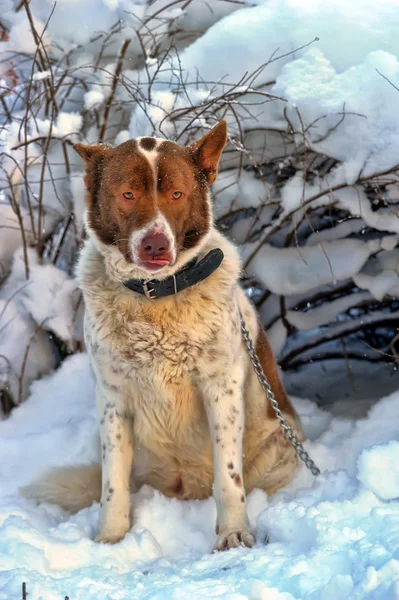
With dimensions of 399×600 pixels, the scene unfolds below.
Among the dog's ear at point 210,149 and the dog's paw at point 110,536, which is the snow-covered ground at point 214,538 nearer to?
the dog's paw at point 110,536

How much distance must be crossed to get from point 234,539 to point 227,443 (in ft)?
1.37

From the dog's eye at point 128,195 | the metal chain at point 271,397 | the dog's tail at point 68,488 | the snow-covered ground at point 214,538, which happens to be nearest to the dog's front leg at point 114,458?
the snow-covered ground at point 214,538

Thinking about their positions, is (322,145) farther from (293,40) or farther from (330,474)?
(330,474)

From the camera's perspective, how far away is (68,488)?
356 centimetres

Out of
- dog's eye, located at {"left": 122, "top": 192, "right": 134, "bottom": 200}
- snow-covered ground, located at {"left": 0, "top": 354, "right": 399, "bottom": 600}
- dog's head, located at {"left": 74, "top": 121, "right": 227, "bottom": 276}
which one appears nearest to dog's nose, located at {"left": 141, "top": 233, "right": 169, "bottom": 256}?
dog's head, located at {"left": 74, "top": 121, "right": 227, "bottom": 276}

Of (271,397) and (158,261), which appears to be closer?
(158,261)

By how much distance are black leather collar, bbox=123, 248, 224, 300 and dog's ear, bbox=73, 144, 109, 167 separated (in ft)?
1.84

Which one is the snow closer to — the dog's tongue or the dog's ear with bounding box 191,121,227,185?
the dog's ear with bounding box 191,121,227,185

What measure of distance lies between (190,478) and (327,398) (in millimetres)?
1989

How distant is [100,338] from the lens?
3.22m

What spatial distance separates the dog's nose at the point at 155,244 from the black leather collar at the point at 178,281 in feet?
1.07

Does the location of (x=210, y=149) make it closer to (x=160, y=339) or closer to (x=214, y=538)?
(x=160, y=339)

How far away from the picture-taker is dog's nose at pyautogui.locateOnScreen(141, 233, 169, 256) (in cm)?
281

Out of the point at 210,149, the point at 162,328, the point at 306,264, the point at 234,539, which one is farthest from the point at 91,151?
the point at 306,264
